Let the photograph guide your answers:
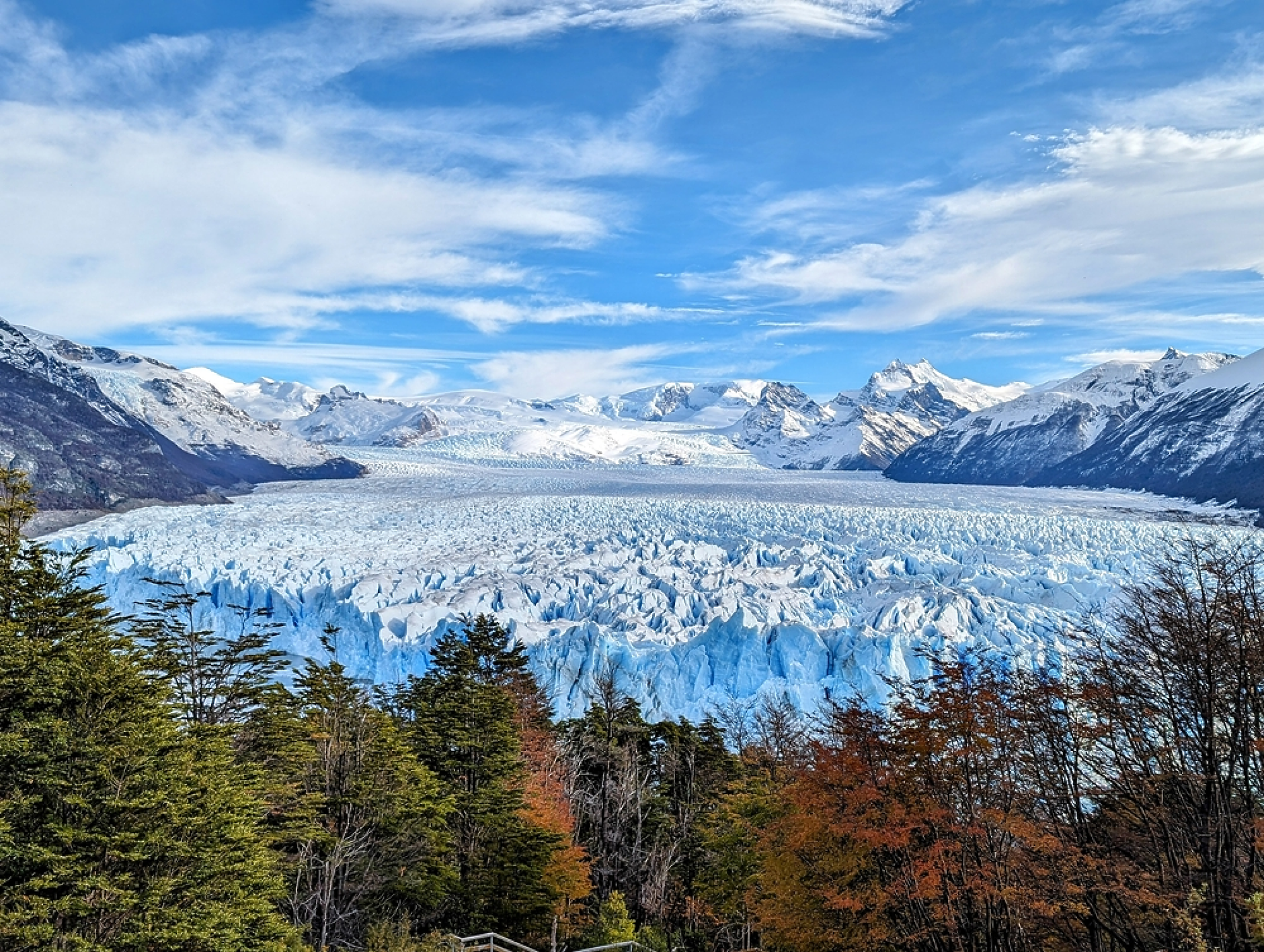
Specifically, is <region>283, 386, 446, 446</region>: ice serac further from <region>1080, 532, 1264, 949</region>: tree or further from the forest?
<region>1080, 532, 1264, 949</region>: tree

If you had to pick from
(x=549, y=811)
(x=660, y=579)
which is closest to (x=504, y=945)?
(x=549, y=811)

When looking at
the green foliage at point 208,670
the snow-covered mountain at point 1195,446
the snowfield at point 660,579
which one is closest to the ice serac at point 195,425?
the snowfield at point 660,579

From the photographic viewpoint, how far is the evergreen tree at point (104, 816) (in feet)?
23.0

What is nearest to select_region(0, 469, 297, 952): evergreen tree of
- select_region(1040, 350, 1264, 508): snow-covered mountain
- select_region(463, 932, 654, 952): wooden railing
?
select_region(463, 932, 654, 952): wooden railing

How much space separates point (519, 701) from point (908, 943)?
12.3 m

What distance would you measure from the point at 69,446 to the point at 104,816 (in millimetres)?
67987

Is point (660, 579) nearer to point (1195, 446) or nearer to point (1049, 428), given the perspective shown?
point (1195, 446)

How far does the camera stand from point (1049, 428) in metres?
134

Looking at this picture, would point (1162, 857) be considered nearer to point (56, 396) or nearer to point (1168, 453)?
point (56, 396)

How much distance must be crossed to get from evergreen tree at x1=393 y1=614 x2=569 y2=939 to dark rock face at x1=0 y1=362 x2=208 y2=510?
150 ft

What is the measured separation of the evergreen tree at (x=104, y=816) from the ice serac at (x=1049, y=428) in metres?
123

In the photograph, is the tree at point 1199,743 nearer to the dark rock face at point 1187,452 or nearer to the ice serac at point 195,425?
the dark rock face at point 1187,452

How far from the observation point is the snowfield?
26.0 meters

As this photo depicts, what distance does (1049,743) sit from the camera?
37.4 feet
